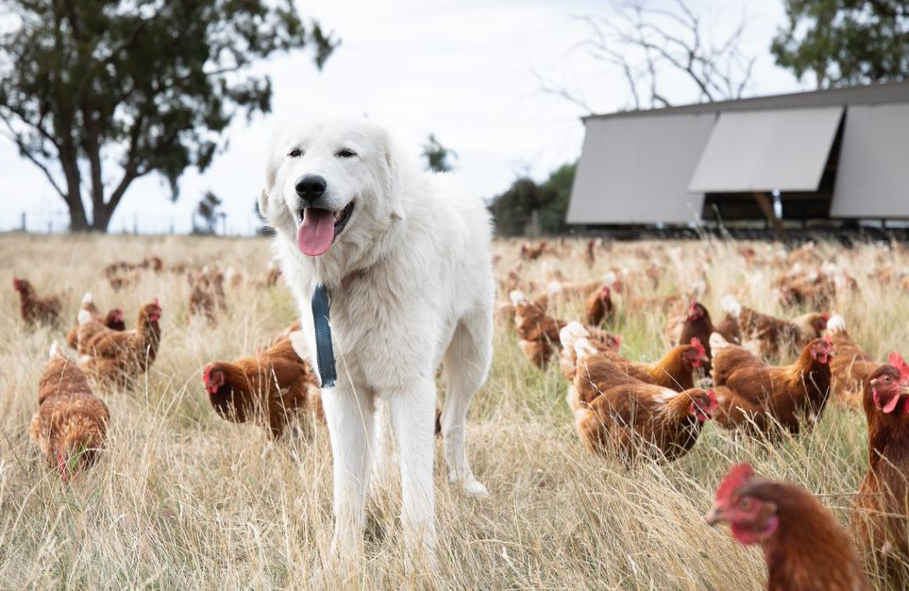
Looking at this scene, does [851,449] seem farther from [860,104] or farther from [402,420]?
[860,104]

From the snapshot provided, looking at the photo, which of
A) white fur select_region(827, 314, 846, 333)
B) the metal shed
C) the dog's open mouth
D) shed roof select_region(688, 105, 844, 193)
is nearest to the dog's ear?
the dog's open mouth

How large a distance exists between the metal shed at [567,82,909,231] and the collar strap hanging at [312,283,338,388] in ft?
52.8

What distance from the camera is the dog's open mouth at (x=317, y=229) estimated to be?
2824 mm

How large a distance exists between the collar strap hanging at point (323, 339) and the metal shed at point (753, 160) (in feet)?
52.8

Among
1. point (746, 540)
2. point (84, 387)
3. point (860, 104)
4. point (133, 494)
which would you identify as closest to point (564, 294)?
point (84, 387)

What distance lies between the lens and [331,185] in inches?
110

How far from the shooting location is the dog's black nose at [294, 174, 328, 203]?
2.75 m

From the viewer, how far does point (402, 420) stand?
302 cm

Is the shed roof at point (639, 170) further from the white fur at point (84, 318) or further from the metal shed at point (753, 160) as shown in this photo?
the white fur at point (84, 318)

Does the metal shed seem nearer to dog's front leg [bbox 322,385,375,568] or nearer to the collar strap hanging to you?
dog's front leg [bbox 322,385,375,568]

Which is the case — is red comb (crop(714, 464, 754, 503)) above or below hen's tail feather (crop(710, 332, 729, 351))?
above

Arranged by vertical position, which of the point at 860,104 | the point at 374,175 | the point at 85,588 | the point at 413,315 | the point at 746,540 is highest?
the point at 860,104

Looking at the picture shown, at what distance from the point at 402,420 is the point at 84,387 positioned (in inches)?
82.6

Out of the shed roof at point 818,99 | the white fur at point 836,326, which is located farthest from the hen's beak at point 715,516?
the shed roof at point 818,99
